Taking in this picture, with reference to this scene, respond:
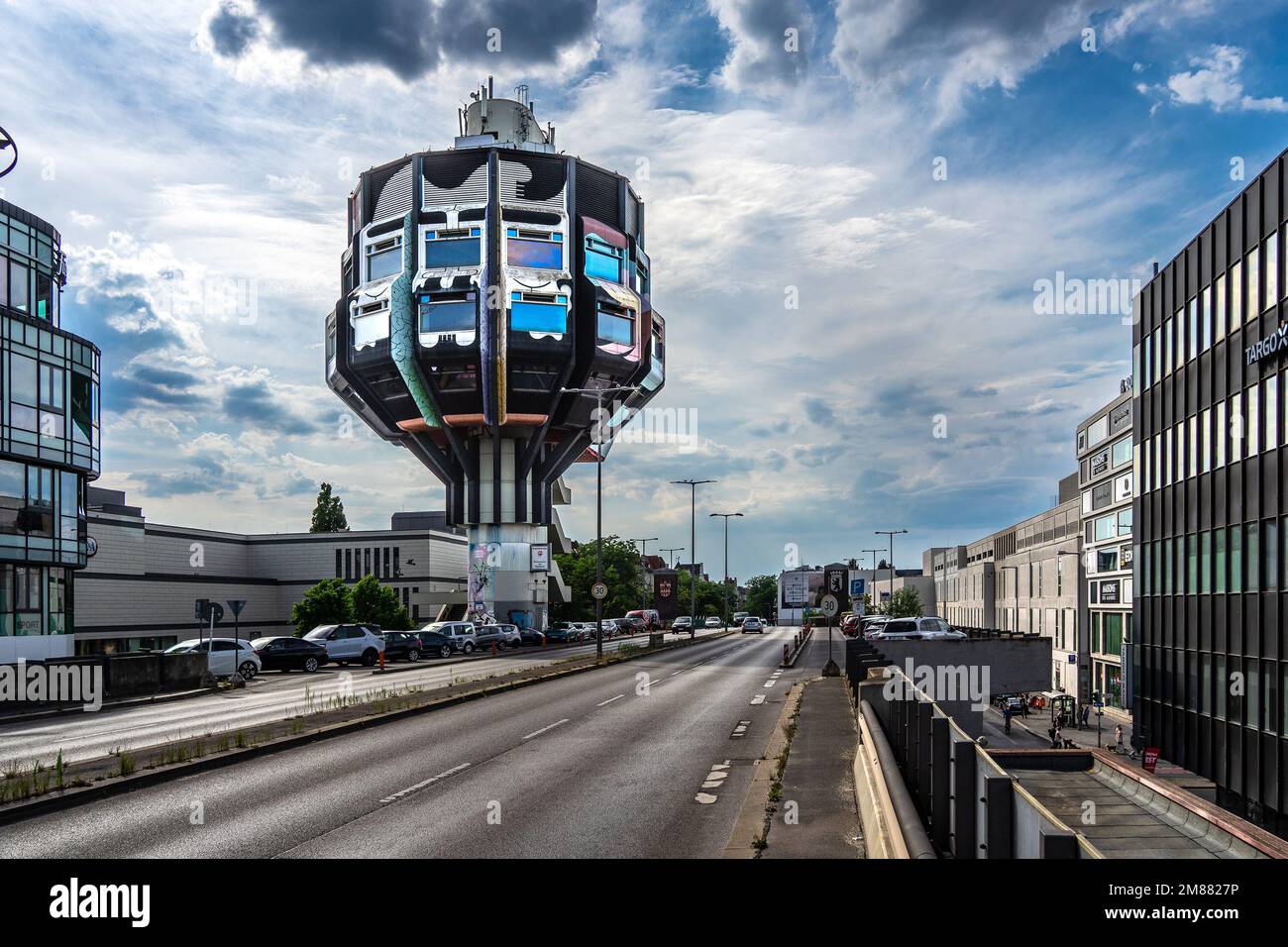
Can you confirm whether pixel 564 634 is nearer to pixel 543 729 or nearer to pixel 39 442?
pixel 39 442

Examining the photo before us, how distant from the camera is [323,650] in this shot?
43312mm

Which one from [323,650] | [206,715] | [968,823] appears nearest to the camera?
[968,823]

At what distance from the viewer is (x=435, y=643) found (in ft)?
174

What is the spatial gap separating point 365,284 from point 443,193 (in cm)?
952

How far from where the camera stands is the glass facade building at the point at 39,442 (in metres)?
38.6

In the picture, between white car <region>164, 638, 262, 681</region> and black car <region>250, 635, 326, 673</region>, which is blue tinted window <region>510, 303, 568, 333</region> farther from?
white car <region>164, 638, 262, 681</region>

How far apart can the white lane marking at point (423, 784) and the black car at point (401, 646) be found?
34016 mm

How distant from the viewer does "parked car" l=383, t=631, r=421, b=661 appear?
159 feet

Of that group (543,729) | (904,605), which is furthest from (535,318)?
(904,605)

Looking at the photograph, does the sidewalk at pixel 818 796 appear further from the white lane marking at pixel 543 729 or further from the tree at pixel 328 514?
the tree at pixel 328 514

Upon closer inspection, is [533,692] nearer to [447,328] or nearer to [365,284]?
[447,328]
